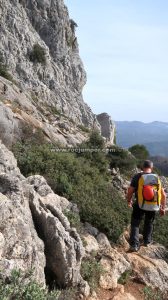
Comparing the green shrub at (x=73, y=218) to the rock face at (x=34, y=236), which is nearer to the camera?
the rock face at (x=34, y=236)

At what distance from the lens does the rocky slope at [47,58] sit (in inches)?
1642

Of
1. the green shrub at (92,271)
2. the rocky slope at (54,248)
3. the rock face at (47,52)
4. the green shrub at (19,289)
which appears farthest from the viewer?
the rock face at (47,52)

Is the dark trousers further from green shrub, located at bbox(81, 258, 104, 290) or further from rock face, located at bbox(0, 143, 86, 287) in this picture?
rock face, located at bbox(0, 143, 86, 287)

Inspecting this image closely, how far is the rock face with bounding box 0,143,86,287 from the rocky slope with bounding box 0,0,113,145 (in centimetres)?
2368

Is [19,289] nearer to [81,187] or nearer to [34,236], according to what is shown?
[34,236]

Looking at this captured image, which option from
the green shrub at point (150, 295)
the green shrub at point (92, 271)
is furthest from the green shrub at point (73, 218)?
the green shrub at point (150, 295)

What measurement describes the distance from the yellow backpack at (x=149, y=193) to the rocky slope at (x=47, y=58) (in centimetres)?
2234

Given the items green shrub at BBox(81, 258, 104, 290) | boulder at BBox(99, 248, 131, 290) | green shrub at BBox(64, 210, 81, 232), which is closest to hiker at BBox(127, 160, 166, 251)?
boulder at BBox(99, 248, 131, 290)

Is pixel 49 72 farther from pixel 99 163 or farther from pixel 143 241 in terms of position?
pixel 143 241

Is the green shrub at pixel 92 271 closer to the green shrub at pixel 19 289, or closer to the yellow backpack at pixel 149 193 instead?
the yellow backpack at pixel 149 193

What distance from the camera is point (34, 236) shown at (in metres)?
7.34

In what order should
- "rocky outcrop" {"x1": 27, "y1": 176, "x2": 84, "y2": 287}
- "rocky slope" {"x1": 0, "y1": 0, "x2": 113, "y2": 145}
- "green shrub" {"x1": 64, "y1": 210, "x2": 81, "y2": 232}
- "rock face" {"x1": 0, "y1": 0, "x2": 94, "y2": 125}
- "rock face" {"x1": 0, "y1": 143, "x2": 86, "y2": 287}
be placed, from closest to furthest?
1. "rock face" {"x1": 0, "y1": 143, "x2": 86, "y2": 287}
2. "rocky outcrop" {"x1": 27, "y1": 176, "x2": 84, "y2": 287}
3. "green shrub" {"x1": 64, "y1": 210, "x2": 81, "y2": 232}
4. "rocky slope" {"x1": 0, "y1": 0, "x2": 113, "y2": 145}
5. "rock face" {"x1": 0, "y1": 0, "x2": 94, "y2": 125}

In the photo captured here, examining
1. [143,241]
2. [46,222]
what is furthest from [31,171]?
[46,222]

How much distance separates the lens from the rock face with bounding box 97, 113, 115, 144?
5472 cm
